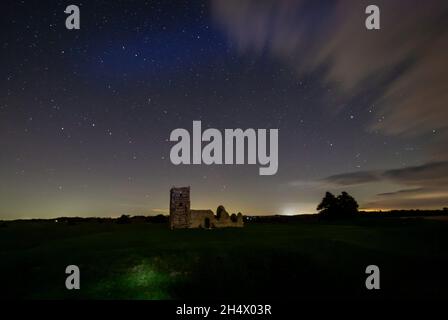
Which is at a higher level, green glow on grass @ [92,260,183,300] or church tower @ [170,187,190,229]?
church tower @ [170,187,190,229]

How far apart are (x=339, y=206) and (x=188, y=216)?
1672 inches

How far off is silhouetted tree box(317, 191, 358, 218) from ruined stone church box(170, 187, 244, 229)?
30744mm

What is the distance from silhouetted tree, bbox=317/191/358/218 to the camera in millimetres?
87375

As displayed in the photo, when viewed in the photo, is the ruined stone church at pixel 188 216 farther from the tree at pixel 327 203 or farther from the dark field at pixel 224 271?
the tree at pixel 327 203

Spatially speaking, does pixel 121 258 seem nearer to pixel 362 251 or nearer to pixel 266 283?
pixel 266 283

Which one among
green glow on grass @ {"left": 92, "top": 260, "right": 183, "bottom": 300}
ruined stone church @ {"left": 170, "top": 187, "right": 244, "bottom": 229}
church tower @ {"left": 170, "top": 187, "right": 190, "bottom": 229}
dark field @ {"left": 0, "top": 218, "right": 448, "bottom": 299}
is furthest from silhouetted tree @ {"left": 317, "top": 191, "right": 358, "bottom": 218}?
green glow on grass @ {"left": 92, "top": 260, "right": 183, "bottom": 300}

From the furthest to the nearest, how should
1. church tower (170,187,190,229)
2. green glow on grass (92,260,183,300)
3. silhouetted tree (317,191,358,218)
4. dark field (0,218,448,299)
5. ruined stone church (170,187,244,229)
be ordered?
silhouetted tree (317,191,358,218) → ruined stone church (170,187,244,229) → church tower (170,187,190,229) → dark field (0,218,448,299) → green glow on grass (92,260,183,300)

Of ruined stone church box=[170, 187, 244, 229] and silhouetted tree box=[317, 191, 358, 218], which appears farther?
silhouetted tree box=[317, 191, 358, 218]

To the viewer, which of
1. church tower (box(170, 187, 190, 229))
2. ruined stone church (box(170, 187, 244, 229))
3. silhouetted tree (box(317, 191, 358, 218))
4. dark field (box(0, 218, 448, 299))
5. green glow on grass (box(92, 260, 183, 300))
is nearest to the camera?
green glow on grass (box(92, 260, 183, 300))

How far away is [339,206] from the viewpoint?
88.0 m

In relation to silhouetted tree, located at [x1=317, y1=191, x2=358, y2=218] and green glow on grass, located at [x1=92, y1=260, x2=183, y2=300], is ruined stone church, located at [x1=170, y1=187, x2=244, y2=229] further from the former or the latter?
green glow on grass, located at [x1=92, y1=260, x2=183, y2=300]
